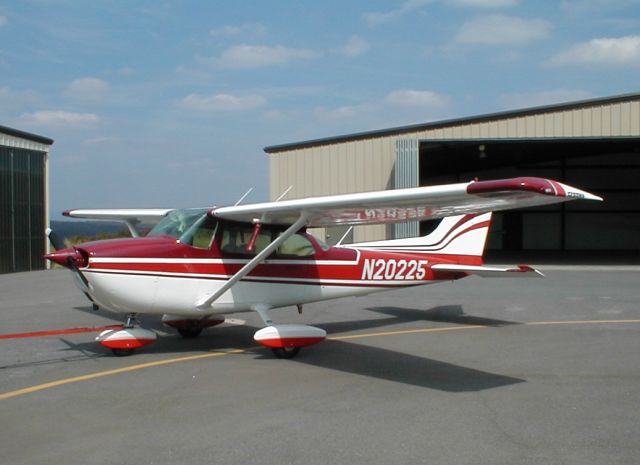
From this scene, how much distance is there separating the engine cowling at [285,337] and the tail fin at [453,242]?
3099 mm

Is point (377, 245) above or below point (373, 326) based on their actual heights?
above

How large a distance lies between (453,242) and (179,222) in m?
4.55

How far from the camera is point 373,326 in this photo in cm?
1080

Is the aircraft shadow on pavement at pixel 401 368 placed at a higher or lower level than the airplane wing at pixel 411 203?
lower

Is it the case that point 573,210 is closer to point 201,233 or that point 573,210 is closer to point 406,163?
point 406,163

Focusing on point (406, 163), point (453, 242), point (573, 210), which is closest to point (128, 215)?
point (453, 242)

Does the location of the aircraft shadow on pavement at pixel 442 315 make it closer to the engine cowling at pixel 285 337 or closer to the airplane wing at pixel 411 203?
the airplane wing at pixel 411 203

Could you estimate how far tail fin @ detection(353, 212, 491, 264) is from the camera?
1105 centimetres

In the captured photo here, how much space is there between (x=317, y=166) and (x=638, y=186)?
2146 centimetres

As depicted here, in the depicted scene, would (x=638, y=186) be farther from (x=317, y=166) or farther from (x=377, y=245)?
(x=377, y=245)

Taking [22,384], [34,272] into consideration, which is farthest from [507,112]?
[22,384]

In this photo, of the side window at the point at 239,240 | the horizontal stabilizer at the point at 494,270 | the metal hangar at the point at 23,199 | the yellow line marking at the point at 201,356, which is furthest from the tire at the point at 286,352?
the metal hangar at the point at 23,199

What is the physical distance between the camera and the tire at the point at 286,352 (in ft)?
27.0

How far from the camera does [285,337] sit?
8164 mm
